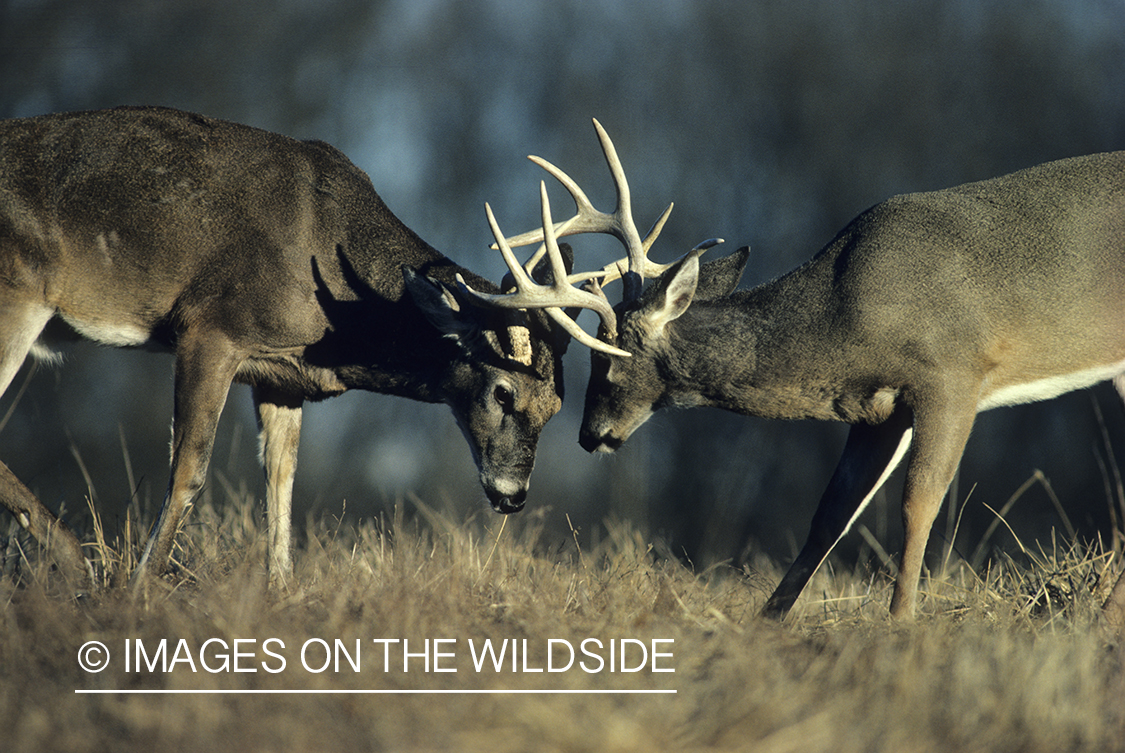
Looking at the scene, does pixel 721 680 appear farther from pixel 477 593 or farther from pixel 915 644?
pixel 477 593

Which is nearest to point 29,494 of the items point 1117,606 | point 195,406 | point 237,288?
point 195,406

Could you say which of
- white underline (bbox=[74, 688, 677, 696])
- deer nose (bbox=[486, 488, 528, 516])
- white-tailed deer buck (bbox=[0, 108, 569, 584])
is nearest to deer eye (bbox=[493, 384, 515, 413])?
white-tailed deer buck (bbox=[0, 108, 569, 584])

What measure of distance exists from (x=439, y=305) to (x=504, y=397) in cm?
64

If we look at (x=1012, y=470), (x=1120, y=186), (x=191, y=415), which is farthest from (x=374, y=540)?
(x=1012, y=470)

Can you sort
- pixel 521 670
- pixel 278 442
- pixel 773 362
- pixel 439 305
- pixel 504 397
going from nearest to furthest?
pixel 521 670
pixel 773 362
pixel 439 305
pixel 504 397
pixel 278 442

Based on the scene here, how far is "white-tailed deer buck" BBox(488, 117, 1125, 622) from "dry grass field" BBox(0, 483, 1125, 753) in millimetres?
875

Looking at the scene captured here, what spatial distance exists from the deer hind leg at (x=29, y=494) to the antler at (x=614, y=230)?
258 cm

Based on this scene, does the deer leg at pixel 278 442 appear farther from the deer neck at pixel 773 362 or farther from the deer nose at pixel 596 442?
the deer neck at pixel 773 362

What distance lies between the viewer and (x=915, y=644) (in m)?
3.24

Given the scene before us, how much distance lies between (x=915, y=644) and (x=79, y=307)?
173 inches

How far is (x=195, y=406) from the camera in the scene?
→ 4926mm

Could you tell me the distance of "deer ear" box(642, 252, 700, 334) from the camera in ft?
15.6

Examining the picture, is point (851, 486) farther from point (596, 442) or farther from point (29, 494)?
point (29, 494)

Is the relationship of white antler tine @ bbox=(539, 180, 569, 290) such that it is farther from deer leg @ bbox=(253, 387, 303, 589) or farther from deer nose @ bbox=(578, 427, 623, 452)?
deer leg @ bbox=(253, 387, 303, 589)
